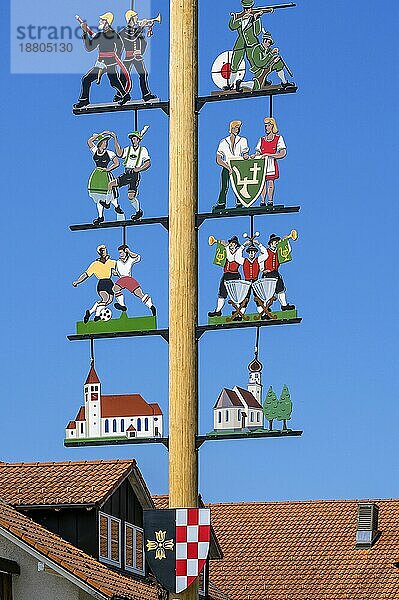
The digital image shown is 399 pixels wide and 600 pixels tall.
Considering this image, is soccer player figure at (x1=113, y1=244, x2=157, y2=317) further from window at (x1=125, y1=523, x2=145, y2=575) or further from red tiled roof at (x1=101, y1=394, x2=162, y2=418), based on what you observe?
window at (x1=125, y1=523, x2=145, y2=575)

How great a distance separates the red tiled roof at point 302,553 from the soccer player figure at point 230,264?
2394 centimetres

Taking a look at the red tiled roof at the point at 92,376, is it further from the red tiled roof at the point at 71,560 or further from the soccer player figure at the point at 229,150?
the red tiled roof at the point at 71,560

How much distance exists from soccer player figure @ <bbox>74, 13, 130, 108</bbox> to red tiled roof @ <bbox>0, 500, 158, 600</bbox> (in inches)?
512

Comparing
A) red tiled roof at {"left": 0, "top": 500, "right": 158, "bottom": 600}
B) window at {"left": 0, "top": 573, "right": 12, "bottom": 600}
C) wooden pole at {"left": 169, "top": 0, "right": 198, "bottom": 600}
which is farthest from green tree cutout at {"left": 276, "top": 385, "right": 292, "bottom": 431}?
window at {"left": 0, "top": 573, "right": 12, "bottom": 600}

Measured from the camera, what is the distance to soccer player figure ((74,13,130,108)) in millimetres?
12008

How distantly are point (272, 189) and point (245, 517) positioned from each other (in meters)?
27.9

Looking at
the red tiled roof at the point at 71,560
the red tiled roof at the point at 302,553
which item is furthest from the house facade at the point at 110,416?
the red tiled roof at the point at 302,553

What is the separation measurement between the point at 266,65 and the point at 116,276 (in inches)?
73.9

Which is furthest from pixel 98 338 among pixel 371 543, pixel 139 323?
pixel 371 543

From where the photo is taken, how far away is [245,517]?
3891 cm

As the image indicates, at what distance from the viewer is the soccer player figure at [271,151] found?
1162 centimetres

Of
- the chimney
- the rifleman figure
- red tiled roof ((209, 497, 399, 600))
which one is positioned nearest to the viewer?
the rifleman figure

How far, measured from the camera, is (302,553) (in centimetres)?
3681

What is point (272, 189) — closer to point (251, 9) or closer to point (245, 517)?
point (251, 9)
